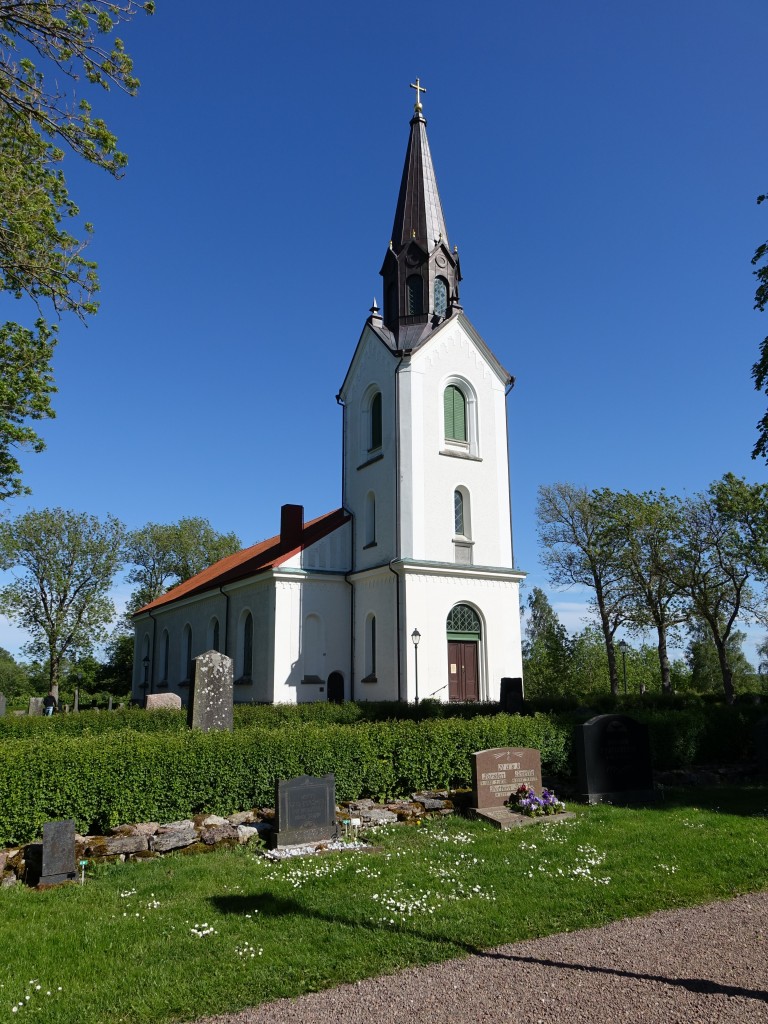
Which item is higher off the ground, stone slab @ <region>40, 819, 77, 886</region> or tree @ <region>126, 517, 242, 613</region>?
tree @ <region>126, 517, 242, 613</region>

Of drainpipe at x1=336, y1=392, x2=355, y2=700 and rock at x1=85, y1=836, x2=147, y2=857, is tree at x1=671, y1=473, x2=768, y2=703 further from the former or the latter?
rock at x1=85, y1=836, x2=147, y2=857

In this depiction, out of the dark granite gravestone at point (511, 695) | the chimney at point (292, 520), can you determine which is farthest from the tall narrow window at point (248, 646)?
the dark granite gravestone at point (511, 695)

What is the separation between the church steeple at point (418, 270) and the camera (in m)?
28.0

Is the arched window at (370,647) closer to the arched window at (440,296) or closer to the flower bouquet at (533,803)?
the arched window at (440,296)

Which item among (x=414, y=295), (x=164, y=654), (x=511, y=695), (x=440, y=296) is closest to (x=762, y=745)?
(x=511, y=695)

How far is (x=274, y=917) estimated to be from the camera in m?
6.28

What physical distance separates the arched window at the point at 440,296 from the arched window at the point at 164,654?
23.7 m

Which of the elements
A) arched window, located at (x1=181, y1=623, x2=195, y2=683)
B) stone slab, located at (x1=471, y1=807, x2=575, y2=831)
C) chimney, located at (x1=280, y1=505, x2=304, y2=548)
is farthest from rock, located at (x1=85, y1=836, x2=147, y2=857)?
arched window, located at (x1=181, y1=623, x2=195, y2=683)

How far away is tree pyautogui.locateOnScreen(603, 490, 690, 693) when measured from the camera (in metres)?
36.7

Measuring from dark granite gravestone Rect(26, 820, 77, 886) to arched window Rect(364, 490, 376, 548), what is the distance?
1890 cm

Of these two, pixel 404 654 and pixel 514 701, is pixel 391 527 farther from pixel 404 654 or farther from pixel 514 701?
pixel 514 701

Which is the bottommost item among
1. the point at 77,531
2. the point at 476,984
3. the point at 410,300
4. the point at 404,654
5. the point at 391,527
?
the point at 476,984

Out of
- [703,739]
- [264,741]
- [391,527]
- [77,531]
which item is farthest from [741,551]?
[77,531]

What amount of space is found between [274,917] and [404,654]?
17.2m
